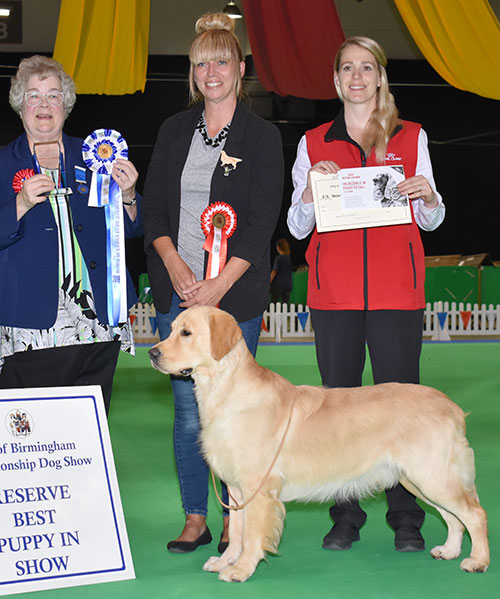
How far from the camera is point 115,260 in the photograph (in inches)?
118

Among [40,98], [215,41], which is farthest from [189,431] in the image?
[215,41]

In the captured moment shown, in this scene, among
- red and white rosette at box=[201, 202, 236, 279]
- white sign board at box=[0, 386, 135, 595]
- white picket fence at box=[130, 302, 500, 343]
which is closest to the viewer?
white sign board at box=[0, 386, 135, 595]

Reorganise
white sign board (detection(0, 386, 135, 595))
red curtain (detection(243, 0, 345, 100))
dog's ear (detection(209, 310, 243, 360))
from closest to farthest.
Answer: white sign board (detection(0, 386, 135, 595))
dog's ear (detection(209, 310, 243, 360))
red curtain (detection(243, 0, 345, 100))

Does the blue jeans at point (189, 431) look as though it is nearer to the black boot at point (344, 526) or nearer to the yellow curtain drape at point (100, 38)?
the black boot at point (344, 526)

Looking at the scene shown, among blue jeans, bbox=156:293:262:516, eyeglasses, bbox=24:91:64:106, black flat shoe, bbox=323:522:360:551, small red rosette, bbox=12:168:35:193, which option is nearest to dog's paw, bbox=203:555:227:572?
blue jeans, bbox=156:293:262:516

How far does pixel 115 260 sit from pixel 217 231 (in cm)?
44

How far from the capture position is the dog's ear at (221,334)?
9.27ft

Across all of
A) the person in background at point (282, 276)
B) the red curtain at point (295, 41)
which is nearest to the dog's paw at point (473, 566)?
the red curtain at point (295, 41)

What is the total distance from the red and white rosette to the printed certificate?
→ 38cm

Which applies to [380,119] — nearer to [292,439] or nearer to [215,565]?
[292,439]

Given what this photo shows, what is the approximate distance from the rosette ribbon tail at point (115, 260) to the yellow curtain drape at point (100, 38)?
4.86 metres

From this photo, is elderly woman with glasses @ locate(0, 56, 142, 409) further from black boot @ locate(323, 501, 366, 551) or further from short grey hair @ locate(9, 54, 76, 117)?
black boot @ locate(323, 501, 366, 551)

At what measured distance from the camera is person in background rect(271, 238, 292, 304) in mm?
14031

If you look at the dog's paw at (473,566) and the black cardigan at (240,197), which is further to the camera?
the black cardigan at (240,197)
